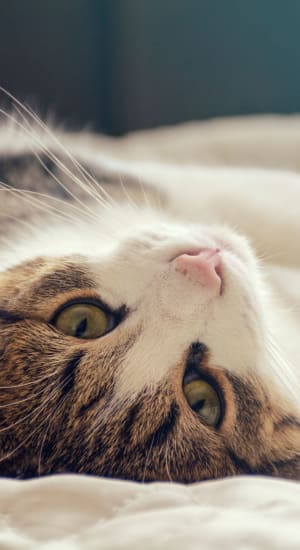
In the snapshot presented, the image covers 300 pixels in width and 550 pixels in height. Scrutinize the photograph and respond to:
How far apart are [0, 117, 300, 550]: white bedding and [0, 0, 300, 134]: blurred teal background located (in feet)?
4.64

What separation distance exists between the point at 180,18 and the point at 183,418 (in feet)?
4.53

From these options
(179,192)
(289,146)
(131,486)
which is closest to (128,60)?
(289,146)

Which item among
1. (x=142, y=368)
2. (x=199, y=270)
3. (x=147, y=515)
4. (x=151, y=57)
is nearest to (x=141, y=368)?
(x=142, y=368)

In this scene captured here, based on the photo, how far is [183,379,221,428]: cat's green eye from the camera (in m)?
0.78

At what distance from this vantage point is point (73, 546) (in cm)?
48

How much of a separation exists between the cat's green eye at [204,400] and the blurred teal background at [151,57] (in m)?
1.19

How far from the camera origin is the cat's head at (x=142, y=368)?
710mm

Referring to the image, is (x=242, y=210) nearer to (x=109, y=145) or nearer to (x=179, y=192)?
(x=179, y=192)

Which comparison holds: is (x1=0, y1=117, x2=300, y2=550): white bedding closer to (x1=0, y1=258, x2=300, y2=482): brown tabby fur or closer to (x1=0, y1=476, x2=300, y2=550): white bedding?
(x1=0, y1=476, x2=300, y2=550): white bedding

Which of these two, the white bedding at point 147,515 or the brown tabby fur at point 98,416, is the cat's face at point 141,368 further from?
the white bedding at point 147,515

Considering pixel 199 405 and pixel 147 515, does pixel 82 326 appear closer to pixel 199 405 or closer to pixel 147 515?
pixel 199 405

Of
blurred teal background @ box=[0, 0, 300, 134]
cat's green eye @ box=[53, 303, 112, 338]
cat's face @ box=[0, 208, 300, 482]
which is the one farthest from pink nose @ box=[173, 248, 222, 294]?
blurred teal background @ box=[0, 0, 300, 134]

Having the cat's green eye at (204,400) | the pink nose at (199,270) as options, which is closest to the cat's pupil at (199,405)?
the cat's green eye at (204,400)

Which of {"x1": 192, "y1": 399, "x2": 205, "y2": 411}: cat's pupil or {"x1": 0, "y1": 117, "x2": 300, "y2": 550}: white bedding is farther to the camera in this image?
{"x1": 192, "y1": 399, "x2": 205, "y2": 411}: cat's pupil
